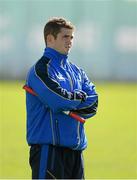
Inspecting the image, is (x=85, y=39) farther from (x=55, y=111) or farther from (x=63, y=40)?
(x=55, y=111)

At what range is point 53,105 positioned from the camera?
5387 mm

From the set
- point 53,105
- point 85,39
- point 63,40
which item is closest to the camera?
point 53,105

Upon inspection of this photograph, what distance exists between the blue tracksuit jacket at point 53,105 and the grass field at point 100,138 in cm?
323

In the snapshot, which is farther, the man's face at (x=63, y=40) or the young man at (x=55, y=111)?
the man's face at (x=63, y=40)

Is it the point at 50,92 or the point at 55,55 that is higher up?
the point at 55,55

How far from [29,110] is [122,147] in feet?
21.0

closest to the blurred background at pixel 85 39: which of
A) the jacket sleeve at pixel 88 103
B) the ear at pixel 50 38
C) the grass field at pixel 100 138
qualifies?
the grass field at pixel 100 138

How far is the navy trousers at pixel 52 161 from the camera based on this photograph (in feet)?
17.9

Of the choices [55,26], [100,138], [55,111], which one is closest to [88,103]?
[55,111]

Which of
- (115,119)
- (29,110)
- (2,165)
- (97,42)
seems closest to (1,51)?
(97,42)

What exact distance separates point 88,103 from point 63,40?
0.52m

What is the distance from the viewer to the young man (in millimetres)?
5426

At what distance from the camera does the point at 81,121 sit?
5.53 m

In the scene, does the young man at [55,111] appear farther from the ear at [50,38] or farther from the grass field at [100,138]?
the grass field at [100,138]
